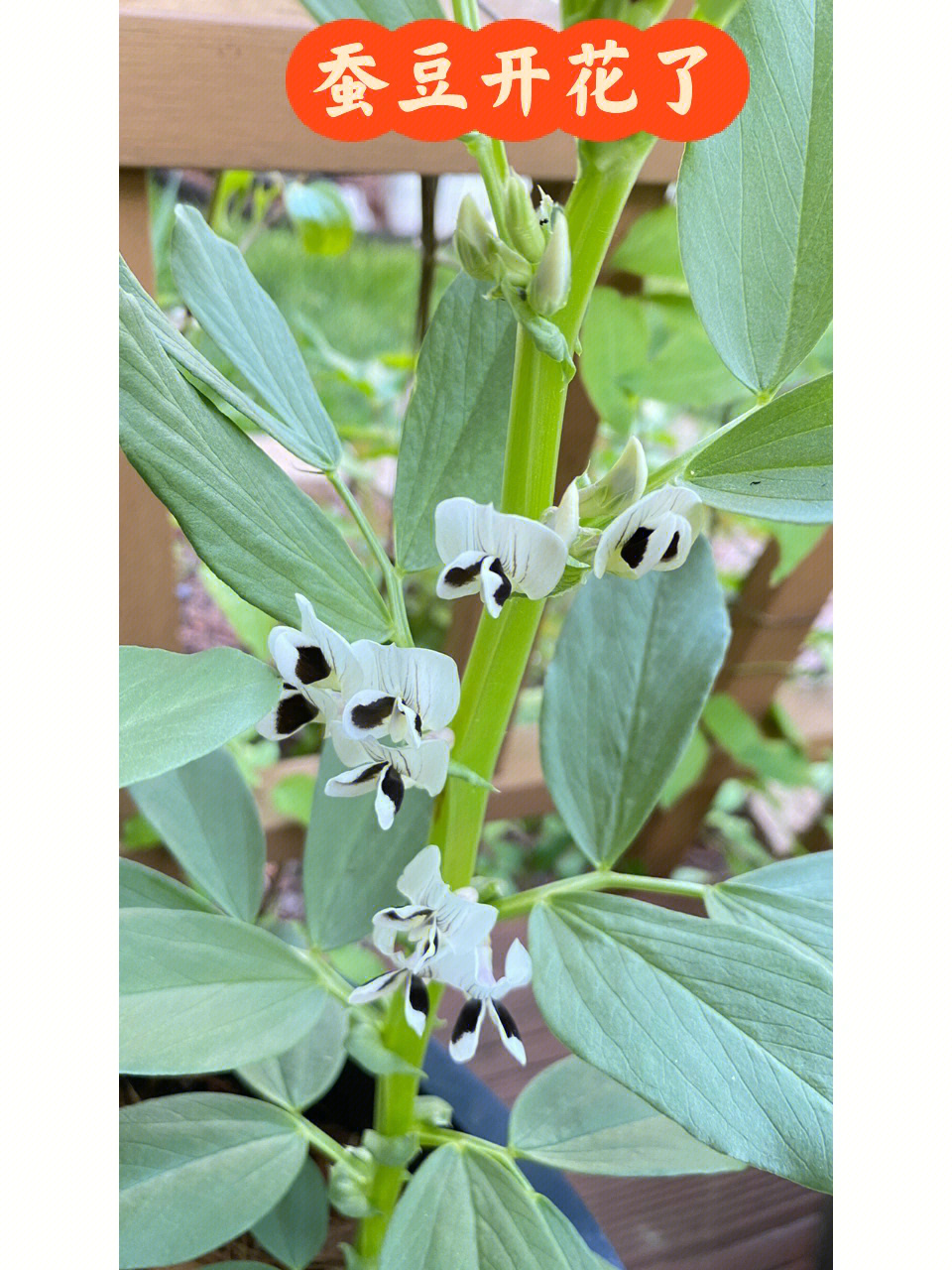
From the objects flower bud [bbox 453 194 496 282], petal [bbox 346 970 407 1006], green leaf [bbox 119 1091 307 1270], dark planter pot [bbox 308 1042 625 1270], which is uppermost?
flower bud [bbox 453 194 496 282]

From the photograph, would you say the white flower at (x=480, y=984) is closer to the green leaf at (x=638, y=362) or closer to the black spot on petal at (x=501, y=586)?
the black spot on petal at (x=501, y=586)

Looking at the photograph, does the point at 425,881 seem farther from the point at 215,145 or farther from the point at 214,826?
the point at 215,145

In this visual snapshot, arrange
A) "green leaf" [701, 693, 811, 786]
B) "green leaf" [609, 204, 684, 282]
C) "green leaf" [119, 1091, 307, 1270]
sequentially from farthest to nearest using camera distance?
1. "green leaf" [701, 693, 811, 786]
2. "green leaf" [609, 204, 684, 282]
3. "green leaf" [119, 1091, 307, 1270]

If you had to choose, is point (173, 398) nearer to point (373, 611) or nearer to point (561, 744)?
point (373, 611)

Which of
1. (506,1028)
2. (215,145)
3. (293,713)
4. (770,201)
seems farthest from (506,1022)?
(215,145)

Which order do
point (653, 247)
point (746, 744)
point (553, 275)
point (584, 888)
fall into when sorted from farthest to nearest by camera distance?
1. point (746, 744)
2. point (653, 247)
3. point (584, 888)
4. point (553, 275)

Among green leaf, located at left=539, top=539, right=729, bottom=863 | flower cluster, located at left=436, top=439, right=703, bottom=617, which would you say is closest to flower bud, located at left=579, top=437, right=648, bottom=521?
flower cluster, located at left=436, top=439, right=703, bottom=617

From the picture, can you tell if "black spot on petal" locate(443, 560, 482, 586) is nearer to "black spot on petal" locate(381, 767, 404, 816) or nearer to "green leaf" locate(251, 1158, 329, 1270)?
"black spot on petal" locate(381, 767, 404, 816)
